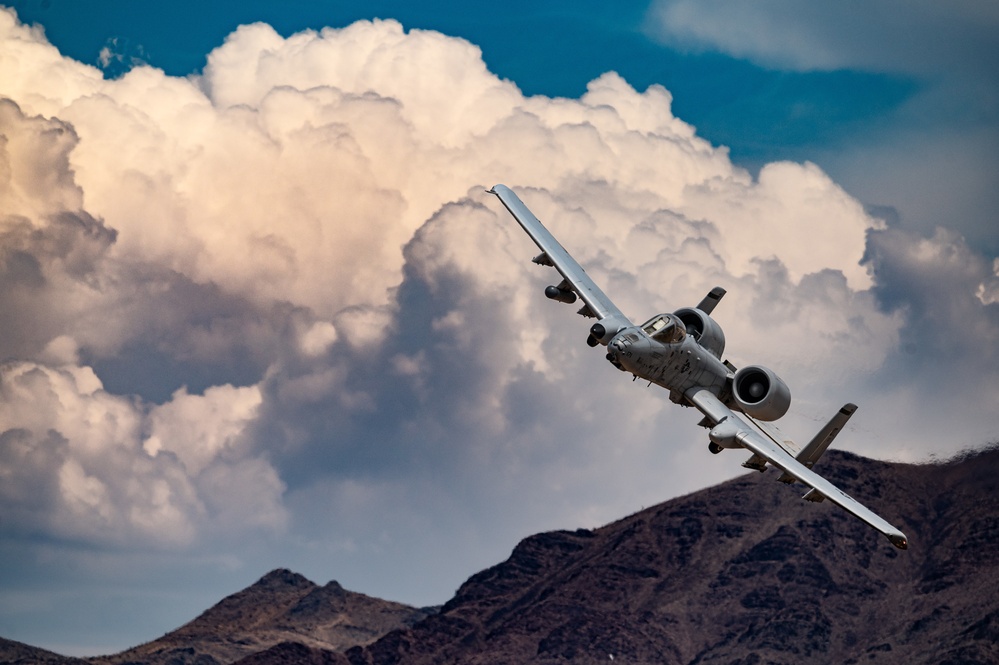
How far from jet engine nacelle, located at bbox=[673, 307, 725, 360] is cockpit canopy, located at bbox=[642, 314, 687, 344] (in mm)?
5560

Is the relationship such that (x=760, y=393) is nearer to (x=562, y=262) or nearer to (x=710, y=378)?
(x=710, y=378)

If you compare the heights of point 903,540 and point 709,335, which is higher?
point 709,335

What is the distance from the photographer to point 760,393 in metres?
111

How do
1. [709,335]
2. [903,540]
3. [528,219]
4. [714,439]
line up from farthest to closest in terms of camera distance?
[528,219] < [709,335] < [714,439] < [903,540]

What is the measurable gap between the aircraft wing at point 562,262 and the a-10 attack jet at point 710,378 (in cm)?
10

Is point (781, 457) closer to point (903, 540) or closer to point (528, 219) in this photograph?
point (903, 540)

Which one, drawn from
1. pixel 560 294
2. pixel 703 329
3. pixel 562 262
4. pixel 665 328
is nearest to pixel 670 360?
pixel 665 328

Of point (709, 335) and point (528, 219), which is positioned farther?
point (528, 219)

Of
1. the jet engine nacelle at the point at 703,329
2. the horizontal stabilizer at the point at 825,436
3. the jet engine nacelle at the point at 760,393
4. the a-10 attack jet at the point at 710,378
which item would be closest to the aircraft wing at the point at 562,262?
the a-10 attack jet at the point at 710,378

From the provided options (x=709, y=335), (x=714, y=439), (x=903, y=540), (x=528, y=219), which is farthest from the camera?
(x=528, y=219)

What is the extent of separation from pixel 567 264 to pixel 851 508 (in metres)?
32.6

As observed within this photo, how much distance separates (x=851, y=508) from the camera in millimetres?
99250

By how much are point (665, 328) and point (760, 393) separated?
10.4 metres

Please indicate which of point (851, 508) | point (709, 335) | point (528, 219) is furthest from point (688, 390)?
point (528, 219)
